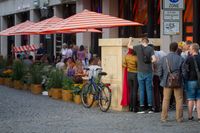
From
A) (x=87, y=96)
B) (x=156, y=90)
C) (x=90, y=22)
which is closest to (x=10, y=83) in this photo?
(x=90, y=22)

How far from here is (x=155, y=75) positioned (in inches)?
627

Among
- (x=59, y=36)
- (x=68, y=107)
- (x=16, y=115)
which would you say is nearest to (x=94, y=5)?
(x=59, y=36)

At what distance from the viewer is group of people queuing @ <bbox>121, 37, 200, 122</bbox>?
534 inches

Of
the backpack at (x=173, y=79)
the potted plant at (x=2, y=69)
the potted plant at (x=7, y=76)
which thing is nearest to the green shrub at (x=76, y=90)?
the backpack at (x=173, y=79)

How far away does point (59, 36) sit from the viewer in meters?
39.2

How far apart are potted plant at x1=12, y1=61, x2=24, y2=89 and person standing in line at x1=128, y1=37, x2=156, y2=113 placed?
34.9ft

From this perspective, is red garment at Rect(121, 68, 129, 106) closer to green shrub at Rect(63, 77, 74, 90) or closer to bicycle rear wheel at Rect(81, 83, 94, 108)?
bicycle rear wheel at Rect(81, 83, 94, 108)

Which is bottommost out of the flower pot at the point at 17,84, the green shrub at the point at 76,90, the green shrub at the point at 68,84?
the flower pot at the point at 17,84

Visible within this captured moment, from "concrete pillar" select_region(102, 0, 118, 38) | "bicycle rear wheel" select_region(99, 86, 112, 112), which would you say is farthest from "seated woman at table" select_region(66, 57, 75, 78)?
Result: "concrete pillar" select_region(102, 0, 118, 38)

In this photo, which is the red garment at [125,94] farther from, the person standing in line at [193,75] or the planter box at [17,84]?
the planter box at [17,84]

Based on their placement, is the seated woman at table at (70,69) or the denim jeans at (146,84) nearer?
the denim jeans at (146,84)

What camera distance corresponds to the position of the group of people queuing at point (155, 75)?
534 inches

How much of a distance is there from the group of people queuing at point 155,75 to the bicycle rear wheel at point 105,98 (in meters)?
0.41

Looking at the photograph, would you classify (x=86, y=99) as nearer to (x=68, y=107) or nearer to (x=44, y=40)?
(x=68, y=107)
